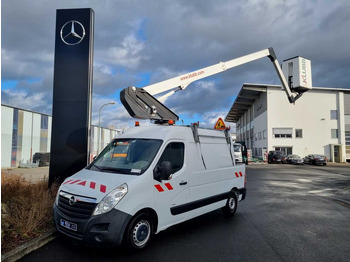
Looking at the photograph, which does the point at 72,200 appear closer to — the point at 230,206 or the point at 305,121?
the point at 230,206

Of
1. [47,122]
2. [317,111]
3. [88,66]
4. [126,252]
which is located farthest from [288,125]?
[126,252]

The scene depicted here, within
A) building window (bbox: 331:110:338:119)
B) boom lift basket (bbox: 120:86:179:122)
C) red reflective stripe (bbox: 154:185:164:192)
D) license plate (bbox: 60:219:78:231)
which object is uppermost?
building window (bbox: 331:110:338:119)

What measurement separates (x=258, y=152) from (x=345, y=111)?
614 inches

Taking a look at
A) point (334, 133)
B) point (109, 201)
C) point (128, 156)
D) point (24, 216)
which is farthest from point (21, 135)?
point (334, 133)

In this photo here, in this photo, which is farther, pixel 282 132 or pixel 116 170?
pixel 282 132

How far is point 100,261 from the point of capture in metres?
4.21

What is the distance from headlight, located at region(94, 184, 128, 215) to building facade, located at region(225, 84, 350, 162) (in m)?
41.8

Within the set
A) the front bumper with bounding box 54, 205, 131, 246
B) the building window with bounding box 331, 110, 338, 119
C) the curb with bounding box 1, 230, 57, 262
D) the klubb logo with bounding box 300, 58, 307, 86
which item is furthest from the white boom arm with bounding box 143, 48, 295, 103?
the building window with bounding box 331, 110, 338, 119

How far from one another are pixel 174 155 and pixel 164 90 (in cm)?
436

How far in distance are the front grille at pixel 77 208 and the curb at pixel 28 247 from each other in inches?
28.6

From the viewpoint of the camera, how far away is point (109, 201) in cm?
427

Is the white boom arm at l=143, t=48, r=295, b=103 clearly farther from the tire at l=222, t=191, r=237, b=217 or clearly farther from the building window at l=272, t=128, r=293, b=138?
the building window at l=272, t=128, r=293, b=138

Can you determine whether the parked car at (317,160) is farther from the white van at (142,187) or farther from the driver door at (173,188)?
the driver door at (173,188)

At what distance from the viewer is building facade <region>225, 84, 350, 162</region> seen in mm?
43656
